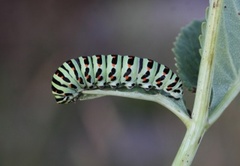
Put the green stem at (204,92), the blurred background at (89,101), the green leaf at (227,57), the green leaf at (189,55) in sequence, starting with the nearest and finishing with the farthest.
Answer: the green stem at (204,92)
the green leaf at (227,57)
the green leaf at (189,55)
the blurred background at (89,101)

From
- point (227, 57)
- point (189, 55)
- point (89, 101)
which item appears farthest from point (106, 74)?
point (89, 101)

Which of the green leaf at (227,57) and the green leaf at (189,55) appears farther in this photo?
the green leaf at (189,55)

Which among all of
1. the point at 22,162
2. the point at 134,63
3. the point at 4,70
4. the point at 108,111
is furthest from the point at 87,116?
the point at 134,63

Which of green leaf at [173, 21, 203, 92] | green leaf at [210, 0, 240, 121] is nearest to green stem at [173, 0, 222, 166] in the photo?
green leaf at [210, 0, 240, 121]

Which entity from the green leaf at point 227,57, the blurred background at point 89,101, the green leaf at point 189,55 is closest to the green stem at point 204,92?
the green leaf at point 227,57

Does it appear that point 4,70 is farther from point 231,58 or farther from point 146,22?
point 231,58

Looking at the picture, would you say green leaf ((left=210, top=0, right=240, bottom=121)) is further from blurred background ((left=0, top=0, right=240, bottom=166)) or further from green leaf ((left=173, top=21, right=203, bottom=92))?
blurred background ((left=0, top=0, right=240, bottom=166))

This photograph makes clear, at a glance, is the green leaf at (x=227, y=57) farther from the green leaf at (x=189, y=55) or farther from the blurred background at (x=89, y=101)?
the blurred background at (x=89, y=101)

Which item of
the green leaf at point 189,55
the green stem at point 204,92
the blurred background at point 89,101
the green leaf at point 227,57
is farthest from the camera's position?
the blurred background at point 89,101
